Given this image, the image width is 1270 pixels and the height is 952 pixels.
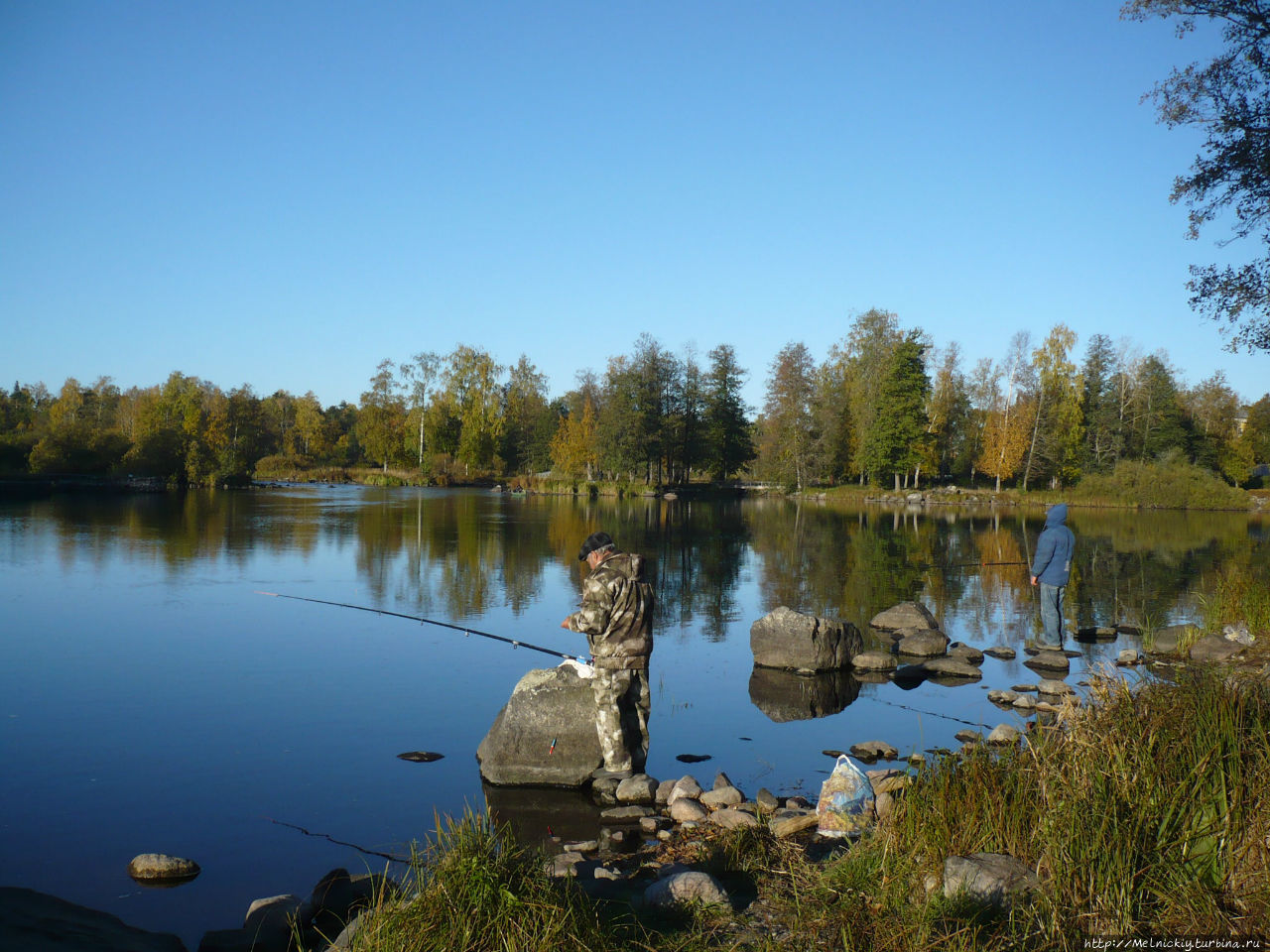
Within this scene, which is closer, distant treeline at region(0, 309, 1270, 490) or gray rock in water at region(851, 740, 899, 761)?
gray rock in water at region(851, 740, 899, 761)

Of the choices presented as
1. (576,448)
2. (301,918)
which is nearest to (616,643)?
(301,918)

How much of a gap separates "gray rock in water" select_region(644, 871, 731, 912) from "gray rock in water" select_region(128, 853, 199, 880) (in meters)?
3.62

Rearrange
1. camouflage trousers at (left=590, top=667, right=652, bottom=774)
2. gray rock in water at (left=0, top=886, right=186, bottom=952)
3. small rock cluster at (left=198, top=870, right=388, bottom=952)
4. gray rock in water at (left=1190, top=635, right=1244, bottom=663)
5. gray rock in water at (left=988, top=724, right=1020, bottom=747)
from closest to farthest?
gray rock in water at (left=0, top=886, right=186, bottom=952) < small rock cluster at (left=198, top=870, right=388, bottom=952) < camouflage trousers at (left=590, top=667, right=652, bottom=774) < gray rock in water at (left=988, top=724, right=1020, bottom=747) < gray rock in water at (left=1190, top=635, right=1244, bottom=663)

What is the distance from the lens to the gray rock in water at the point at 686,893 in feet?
16.3

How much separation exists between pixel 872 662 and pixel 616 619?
6.68 m

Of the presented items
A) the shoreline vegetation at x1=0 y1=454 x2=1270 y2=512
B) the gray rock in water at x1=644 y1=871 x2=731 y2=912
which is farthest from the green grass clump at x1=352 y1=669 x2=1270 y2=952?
the shoreline vegetation at x1=0 y1=454 x2=1270 y2=512

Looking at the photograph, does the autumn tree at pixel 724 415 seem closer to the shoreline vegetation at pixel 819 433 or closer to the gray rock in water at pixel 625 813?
the shoreline vegetation at pixel 819 433

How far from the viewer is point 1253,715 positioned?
5504 millimetres

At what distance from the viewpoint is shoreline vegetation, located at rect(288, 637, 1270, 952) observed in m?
4.20

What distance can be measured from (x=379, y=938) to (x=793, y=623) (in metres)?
10.0

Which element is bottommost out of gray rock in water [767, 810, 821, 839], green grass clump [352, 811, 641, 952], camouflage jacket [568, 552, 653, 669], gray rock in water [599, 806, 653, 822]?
gray rock in water [599, 806, 653, 822]

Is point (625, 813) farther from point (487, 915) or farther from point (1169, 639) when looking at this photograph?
point (1169, 639)

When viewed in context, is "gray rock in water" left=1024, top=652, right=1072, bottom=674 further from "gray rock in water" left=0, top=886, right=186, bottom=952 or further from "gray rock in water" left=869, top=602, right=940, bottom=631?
"gray rock in water" left=0, top=886, right=186, bottom=952

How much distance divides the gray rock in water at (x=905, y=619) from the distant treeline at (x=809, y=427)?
51.8m
